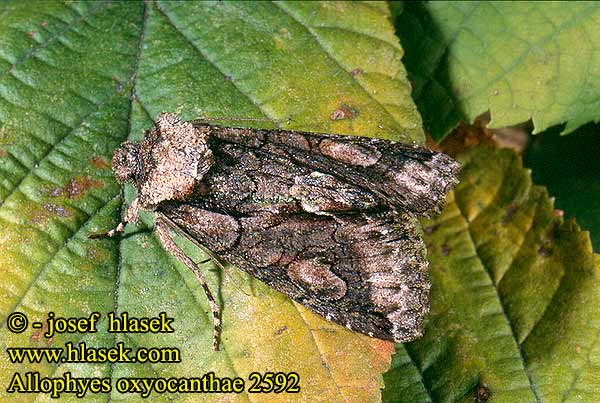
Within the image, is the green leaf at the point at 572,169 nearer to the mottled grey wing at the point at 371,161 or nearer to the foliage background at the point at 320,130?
the foliage background at the point at 320,130

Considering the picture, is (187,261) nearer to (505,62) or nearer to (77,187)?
(77,187)

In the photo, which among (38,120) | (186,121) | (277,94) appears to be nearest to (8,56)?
(38,120)

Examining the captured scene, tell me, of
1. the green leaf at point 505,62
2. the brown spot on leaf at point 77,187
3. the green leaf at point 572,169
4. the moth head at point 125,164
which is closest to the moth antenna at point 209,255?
the moth head at point 125,164

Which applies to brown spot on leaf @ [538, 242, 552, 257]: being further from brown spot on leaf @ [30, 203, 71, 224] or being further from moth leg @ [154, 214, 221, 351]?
brown spot on leaf @ [30, 203, 71, 224]

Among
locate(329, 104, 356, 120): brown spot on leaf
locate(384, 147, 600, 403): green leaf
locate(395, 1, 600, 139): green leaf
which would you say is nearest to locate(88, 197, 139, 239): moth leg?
locate(329, 104, 356, 120): brown spot on leaf

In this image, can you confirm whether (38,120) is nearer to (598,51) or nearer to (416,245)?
(416,245)

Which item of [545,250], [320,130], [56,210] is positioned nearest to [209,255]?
[56,210]

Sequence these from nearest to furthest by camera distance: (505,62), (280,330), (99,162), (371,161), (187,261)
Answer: (280,330) < (187,261) < (99,162) < (371,161) < (505,62)
